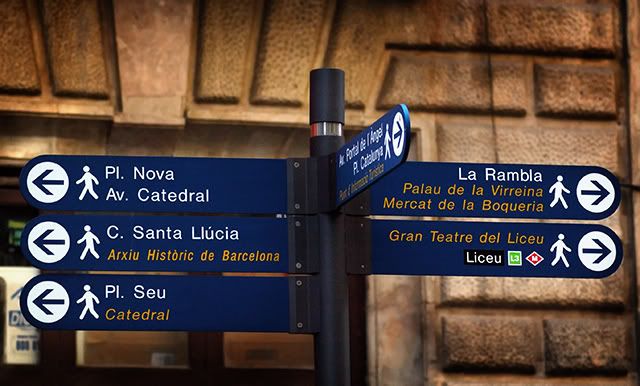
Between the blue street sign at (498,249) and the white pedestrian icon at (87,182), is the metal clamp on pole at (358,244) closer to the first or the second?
the blue street sign at (498,249)

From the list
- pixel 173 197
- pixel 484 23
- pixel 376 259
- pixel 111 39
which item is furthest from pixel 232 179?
pixel 484 23

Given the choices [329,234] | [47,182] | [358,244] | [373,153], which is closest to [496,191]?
[358,244]

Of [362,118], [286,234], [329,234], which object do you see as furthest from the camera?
[362,118]

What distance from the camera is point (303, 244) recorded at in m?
4.75

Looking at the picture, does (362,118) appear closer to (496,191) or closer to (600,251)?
(496,191)

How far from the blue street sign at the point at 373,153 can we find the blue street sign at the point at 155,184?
0.35 meters

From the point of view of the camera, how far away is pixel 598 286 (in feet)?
25.9

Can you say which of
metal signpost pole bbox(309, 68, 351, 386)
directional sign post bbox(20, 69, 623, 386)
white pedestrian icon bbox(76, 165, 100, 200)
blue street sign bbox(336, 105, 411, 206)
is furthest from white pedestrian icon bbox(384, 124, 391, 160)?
white pedestrian icon bbox(76, 165, 100, 200)

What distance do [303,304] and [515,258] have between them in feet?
2.79

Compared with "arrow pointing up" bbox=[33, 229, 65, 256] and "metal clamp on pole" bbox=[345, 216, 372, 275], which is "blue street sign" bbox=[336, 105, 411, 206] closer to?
"metal clamp on pole" bbox=[345, 216, 372, 275]

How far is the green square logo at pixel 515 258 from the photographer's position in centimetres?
497

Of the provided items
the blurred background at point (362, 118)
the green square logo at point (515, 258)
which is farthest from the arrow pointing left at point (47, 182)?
the blurred background at point (362, 118)

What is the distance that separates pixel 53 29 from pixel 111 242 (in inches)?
115

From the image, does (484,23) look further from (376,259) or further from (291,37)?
(376,259)
